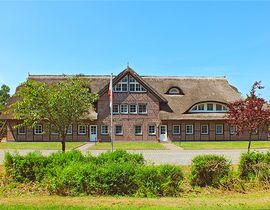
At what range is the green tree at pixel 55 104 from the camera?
17.6 meters

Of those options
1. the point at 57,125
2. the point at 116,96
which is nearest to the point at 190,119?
the point at 116,96

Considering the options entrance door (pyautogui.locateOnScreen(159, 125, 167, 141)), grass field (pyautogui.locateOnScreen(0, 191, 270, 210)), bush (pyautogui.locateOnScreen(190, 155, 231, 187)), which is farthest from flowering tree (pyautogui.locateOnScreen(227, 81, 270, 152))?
entrance door (pyautogui.locateOnScreen(159, 125, 167, 141))

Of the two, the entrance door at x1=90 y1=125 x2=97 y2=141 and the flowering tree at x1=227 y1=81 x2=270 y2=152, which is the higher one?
the flowering tree at x1=227 y1=81 x2=270 y2=152

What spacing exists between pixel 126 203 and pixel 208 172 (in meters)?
4.43

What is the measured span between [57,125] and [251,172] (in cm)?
1012

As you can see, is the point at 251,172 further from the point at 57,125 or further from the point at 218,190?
the point at 57,125

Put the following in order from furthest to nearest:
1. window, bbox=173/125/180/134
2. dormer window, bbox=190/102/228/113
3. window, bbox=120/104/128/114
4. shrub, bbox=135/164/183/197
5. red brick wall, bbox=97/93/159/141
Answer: dormer window, bbox=190/102/228/113 < window, bbox=173/125/180/134 < window, bbox=120/104/128/114 < red brick wall, bbox=97/93/159/141 < shrub, bbox=135/164/183/197

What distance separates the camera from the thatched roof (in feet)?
146

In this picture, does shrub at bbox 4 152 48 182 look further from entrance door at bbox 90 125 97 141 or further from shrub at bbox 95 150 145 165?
entrance door at bbox 90 125 97 141

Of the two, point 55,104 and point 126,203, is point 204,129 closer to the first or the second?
point 55,104

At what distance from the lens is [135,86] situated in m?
44.8

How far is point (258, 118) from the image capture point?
18.6 m

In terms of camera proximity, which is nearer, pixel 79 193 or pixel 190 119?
pixel 79 193

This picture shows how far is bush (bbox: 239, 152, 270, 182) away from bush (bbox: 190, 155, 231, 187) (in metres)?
1.12
